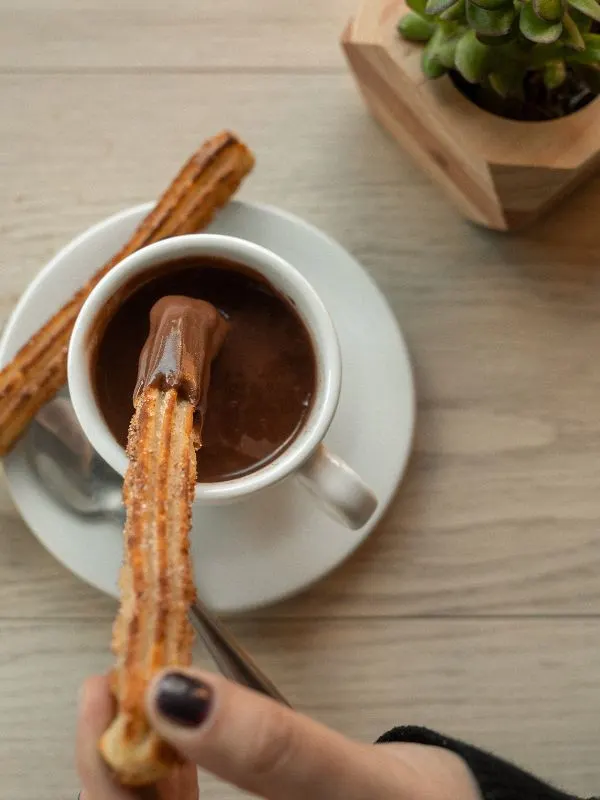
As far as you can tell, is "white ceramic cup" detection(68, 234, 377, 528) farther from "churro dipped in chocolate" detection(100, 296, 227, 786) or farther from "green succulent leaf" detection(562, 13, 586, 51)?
"green succulent leaf" detection(562, 13, 586, 51)

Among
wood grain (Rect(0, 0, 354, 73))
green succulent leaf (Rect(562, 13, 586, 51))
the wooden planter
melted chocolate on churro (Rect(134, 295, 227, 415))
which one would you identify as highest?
green succulent leaf (Rect(562, 13, 586, 51))

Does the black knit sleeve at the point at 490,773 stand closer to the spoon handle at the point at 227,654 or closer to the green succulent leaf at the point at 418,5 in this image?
the spoon handle at the point at 227,654

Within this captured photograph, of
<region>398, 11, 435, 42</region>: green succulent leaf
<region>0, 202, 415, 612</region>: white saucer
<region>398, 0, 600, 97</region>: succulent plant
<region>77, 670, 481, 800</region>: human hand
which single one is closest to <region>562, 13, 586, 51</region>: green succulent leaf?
<region>398, 0, 600, 97</region>: succulent plant

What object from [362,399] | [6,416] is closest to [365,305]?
[362,399]

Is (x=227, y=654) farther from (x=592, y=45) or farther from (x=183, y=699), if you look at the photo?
(x=592, y=45)

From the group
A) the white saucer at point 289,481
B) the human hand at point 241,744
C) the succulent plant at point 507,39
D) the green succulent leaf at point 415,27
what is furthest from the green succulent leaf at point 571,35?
the human hand at point 241,744

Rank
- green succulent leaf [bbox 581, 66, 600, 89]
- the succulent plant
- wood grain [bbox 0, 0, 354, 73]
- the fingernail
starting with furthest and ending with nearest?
wood grain [bbox 0, 0, 354, 73] < green succulent leaf [bbox 581, 66, 600, 89] < the succulent plant < the fingernail
